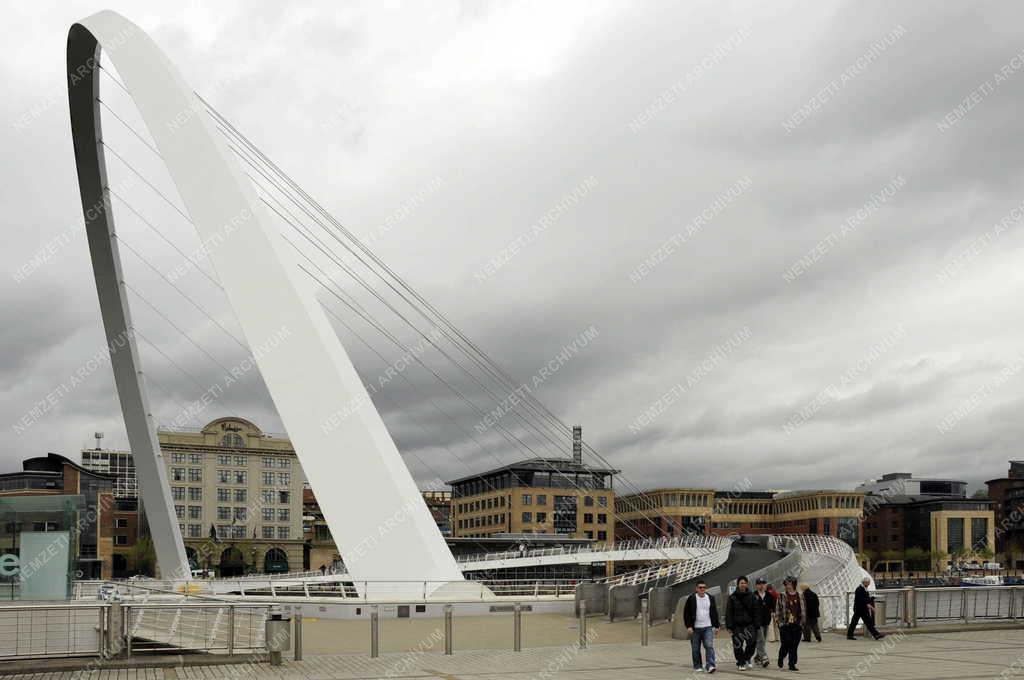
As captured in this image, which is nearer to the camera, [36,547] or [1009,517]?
[36,547]

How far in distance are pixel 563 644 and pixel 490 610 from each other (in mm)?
5518

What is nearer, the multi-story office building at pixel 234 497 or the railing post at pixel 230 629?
the railing post at pixel 230 629

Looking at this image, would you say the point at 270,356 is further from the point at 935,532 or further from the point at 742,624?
the point at 935,532

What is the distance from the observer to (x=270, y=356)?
78.0 feet

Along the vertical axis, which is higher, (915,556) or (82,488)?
(82,488)

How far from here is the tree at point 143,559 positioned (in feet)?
284

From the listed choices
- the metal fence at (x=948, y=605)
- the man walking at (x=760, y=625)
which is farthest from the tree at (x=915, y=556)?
the man walking at (x=760, y=625)

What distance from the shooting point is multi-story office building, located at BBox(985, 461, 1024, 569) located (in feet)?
464

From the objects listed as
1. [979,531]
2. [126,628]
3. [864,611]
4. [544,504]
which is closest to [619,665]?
[864,611]

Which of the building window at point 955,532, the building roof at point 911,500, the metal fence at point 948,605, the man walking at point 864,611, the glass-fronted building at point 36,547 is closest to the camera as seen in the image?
the man walking at point 864,611

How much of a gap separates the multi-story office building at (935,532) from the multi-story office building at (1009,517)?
5744 millimetres

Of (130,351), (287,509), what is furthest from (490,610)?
(287,509)

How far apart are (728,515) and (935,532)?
93.4 ft

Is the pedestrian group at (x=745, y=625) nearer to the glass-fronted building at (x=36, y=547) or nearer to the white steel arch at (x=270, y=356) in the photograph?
the white steel arch at (x=270, y=356)
